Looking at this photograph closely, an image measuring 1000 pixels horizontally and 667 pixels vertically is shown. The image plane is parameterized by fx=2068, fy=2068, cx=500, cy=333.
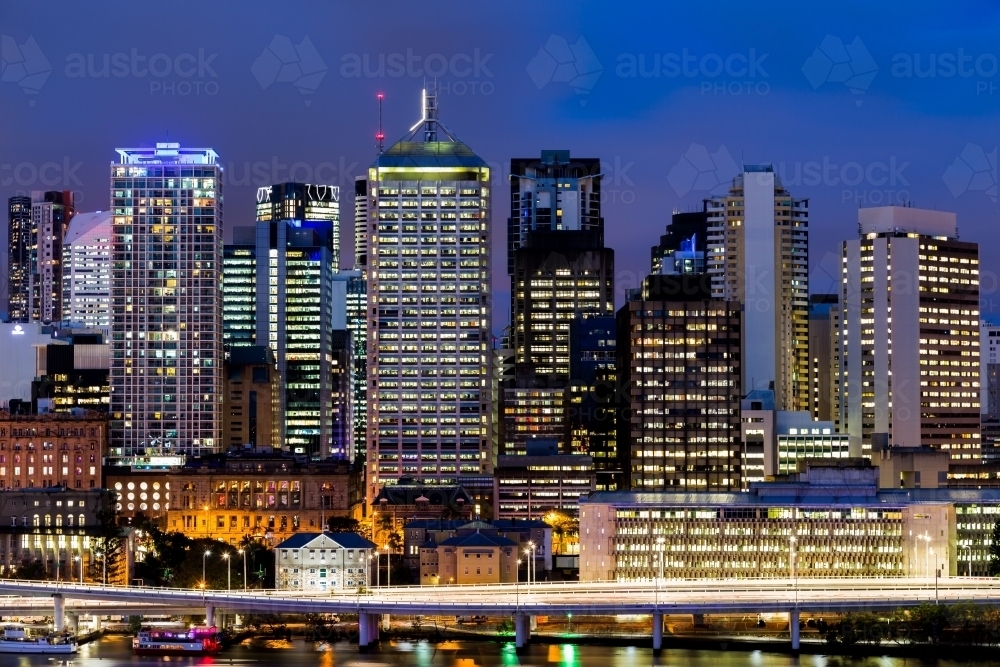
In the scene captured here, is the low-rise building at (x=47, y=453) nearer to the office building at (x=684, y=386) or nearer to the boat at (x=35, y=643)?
the office building at (x=684, y=386)

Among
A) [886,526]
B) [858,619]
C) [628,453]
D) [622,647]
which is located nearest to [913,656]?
[858,619]

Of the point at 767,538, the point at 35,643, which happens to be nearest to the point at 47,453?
the point at 35,643

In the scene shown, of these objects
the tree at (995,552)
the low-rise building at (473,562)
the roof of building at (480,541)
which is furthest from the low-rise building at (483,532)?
the tree at (995,552)

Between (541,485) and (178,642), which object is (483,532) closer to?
(178,642)

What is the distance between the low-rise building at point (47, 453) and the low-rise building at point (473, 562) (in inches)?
2487

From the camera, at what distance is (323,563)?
13812 cm

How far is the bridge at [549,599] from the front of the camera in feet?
385

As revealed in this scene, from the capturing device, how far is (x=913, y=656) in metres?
117

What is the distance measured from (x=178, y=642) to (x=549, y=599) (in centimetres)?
2167

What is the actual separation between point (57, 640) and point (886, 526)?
2342 inches

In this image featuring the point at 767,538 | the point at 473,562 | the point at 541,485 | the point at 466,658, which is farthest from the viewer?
the point at 541,485

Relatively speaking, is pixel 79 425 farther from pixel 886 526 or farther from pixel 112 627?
pixel 886 526

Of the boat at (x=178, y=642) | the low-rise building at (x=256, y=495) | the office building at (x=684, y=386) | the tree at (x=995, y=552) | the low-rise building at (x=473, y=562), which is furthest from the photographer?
the low-rise building at (x=256, y=495)

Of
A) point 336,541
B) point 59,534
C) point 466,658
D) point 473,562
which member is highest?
point 336,541
